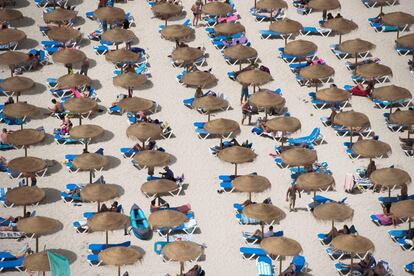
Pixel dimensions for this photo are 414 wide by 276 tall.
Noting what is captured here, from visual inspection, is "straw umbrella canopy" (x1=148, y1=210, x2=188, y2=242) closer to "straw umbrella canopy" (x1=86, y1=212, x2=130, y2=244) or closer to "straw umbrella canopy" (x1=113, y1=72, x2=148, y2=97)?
"straw umbrella canopy" (x1=86, y1=212, x2=130, y2=244)

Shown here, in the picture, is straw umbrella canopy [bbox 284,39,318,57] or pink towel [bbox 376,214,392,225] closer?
pink towel [bbox 376,214,392,225]

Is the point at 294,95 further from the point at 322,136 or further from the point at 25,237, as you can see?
the point at 25,237

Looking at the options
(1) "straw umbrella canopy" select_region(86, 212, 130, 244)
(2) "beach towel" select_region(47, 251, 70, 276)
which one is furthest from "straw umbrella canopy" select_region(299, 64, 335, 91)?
(2) "beach towel" select_region(47, 251, 70, 276)

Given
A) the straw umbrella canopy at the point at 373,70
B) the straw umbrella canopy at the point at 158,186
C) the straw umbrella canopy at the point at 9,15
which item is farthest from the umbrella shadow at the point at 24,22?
the straw umbrella canopy at the point at 158,186

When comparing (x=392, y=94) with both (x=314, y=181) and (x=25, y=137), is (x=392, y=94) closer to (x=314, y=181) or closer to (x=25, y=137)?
(x=314, y=181)

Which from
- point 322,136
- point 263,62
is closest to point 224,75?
point 263,62
